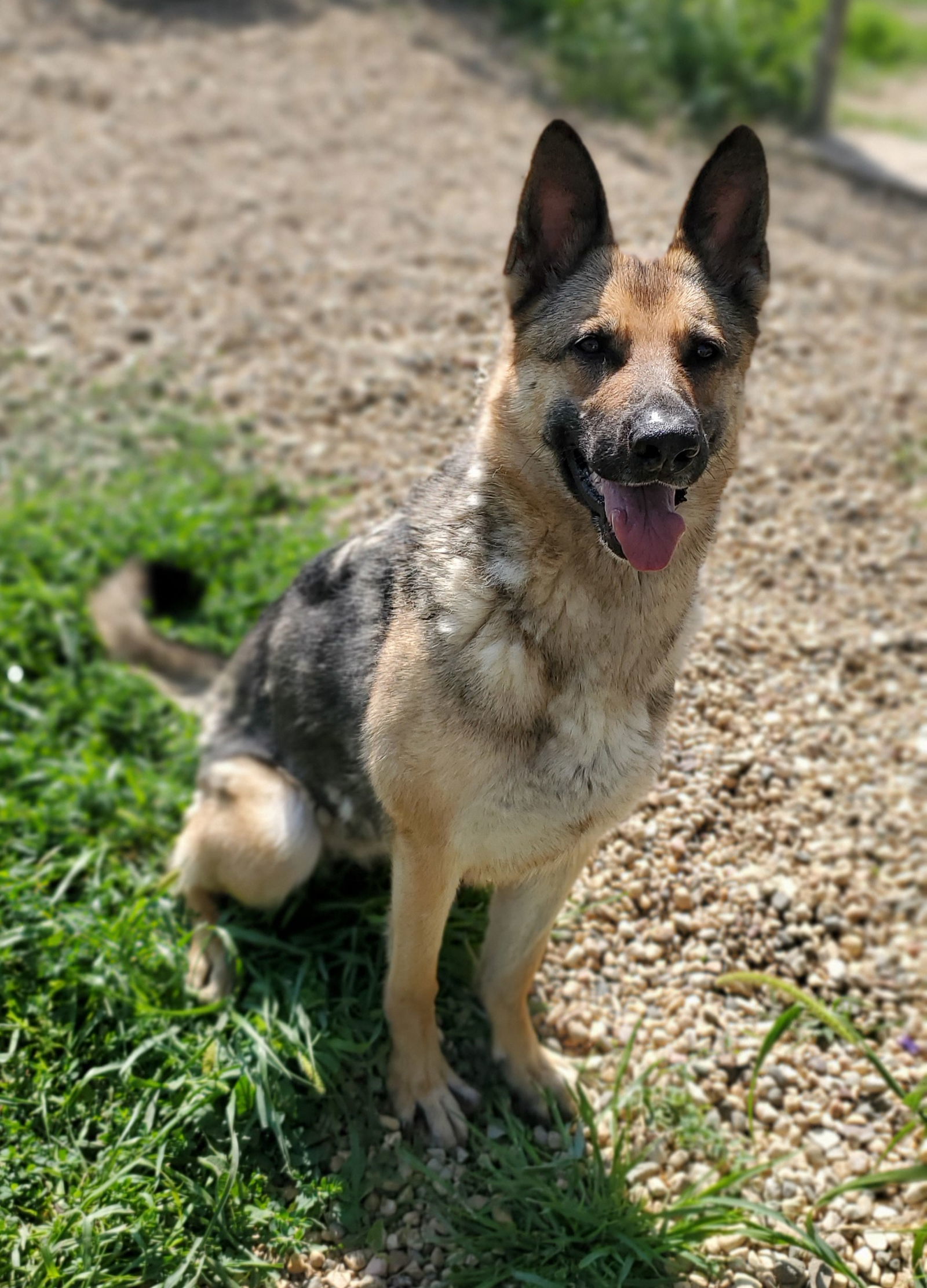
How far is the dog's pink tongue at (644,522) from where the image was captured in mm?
2662

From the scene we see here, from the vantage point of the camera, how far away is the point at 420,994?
3.37 m

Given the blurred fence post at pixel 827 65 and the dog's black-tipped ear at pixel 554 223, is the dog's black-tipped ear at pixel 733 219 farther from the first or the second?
the blurred fence post at pixel 827 65

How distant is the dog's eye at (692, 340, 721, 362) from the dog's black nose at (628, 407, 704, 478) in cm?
33

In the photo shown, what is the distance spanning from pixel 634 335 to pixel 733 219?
520 millimetres

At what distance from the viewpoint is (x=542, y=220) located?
9.52ft

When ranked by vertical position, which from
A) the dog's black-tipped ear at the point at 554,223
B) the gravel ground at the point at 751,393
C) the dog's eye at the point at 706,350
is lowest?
the gravel ground at the point at 751,393

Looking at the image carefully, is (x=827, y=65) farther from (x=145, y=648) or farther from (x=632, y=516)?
(x=632, y=516)

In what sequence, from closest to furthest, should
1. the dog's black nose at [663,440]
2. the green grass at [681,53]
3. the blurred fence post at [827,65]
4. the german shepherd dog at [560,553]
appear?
the dog's black nose at [663,440]
the german shepherd dog at [560,553]
the green grass at [681,53]
the blurred fence post at [827,65]

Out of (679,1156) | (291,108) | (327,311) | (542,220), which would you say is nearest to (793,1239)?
(679,1156)

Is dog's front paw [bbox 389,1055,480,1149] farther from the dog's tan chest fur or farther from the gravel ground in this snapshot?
the dog's tan chest fur

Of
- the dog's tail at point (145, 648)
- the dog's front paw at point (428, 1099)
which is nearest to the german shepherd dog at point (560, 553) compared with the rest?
the dog's front paw at point (428, 1099)

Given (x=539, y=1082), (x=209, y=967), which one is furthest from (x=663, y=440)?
(x=209, y=967)

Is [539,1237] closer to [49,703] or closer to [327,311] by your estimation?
[49,703]

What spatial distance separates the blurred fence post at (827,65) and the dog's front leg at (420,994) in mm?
10545
